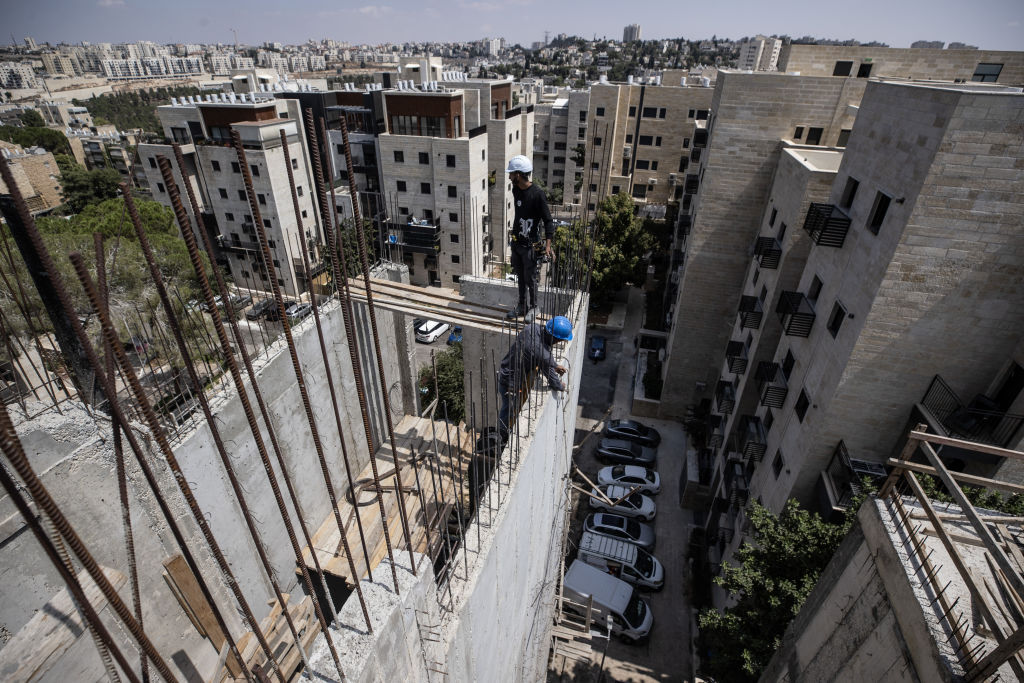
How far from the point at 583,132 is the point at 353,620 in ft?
133

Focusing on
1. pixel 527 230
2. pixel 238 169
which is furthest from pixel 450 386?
pixel 238 169

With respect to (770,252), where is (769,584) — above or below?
below

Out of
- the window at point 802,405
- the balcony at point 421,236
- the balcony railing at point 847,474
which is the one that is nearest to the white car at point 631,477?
the window at point 802,405

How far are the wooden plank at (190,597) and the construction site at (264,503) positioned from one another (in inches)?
1.4

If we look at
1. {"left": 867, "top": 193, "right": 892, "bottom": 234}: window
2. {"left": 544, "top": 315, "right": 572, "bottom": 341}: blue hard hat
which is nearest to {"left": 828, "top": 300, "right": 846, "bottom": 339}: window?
{"left": 867, "top": 193, "right": 892, "bottom": 234}: window

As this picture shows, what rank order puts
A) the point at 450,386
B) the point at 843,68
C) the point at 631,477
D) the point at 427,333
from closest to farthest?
the point at 450,386
the point at 631,477
the point at 843,68
the point at 427,333

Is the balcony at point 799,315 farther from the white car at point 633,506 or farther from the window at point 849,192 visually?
the white car at point 633,506

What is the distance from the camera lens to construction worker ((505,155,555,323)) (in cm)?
805

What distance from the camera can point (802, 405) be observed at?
1103 cm

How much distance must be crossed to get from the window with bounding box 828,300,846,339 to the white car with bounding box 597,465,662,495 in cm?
932

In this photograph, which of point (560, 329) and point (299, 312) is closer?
point (560, 329)

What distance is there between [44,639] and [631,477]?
16017 mm

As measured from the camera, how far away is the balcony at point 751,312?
14.4 m

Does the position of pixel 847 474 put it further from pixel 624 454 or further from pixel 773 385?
pixel 624 454
